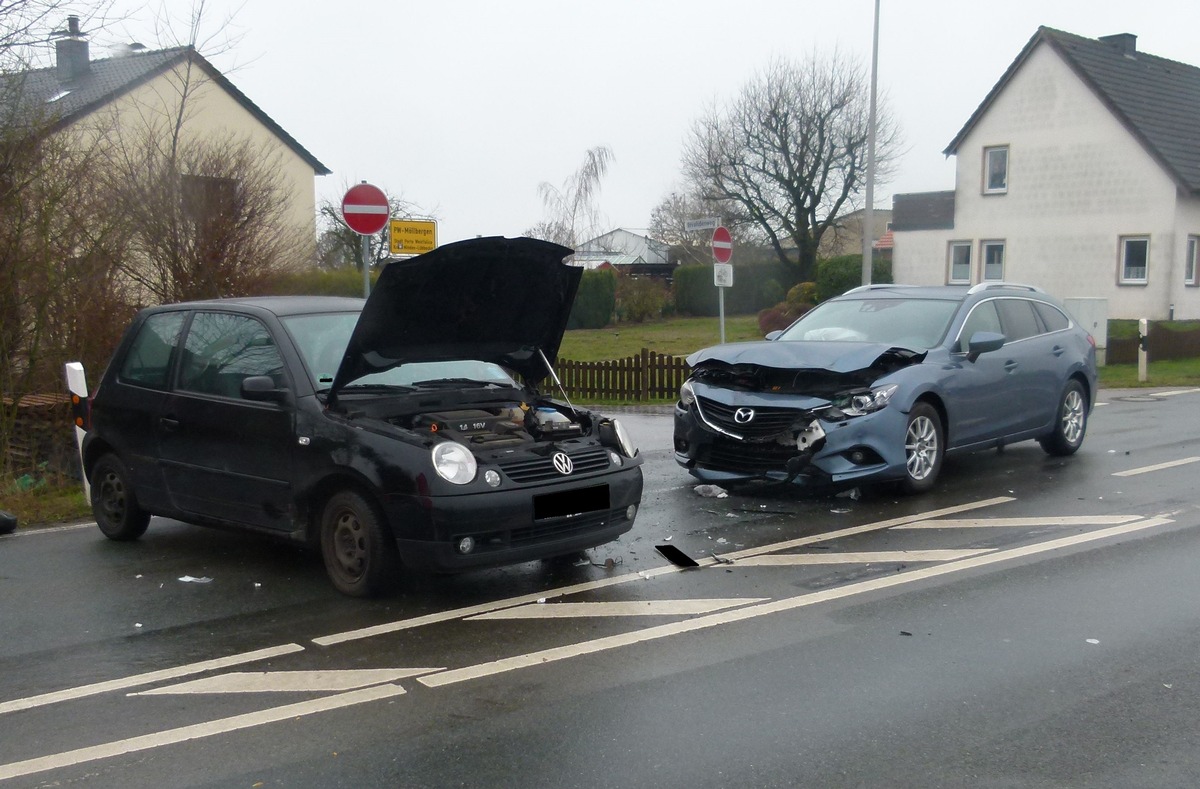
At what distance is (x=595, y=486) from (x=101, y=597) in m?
2.93

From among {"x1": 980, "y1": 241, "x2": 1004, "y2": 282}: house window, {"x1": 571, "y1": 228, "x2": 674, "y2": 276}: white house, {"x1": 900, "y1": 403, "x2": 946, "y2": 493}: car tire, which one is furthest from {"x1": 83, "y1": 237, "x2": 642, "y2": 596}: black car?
{"x1": 980, "y1": 241, "x2": 1004, "y2": 282}: house window

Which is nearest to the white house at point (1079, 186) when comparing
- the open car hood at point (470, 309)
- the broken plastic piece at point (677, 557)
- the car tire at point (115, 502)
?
the broken plastic piece at point (677, 557)

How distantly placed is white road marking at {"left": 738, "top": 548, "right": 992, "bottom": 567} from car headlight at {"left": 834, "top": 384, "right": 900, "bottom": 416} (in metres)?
1.69

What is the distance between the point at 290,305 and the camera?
24.2 ft

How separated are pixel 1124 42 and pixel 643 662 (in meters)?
37.5

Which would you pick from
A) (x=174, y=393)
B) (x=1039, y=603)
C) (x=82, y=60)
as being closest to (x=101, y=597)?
(x=174, y=393)

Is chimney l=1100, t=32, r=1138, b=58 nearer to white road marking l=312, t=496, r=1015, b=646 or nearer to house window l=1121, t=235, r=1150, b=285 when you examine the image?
house window l=1121, t=235, r=1150, b=285

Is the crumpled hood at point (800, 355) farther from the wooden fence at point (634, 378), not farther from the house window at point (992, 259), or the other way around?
the house window at point (992, 259)

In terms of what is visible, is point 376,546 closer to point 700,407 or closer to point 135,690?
point 135,690

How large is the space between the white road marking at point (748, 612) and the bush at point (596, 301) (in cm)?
3535

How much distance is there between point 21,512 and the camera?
30.2 feet

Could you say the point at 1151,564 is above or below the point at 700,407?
below

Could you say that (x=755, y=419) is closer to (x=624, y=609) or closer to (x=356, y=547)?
(x=624, y=609)

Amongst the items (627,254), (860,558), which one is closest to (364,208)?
(860,558)
